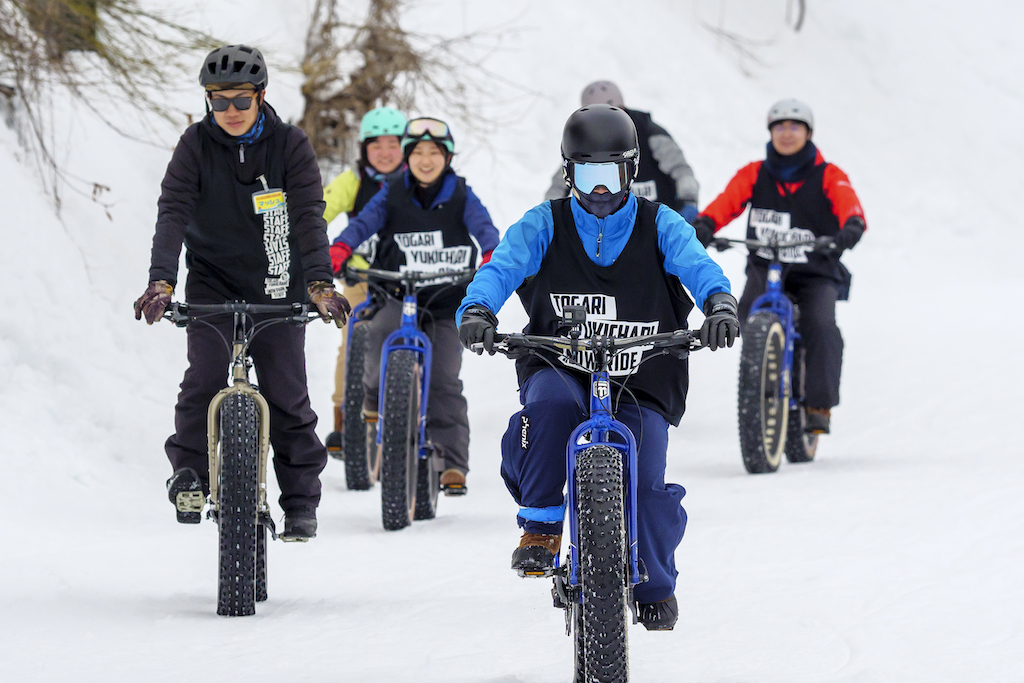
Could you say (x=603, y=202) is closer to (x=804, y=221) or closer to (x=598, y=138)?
(x=598, y=138)

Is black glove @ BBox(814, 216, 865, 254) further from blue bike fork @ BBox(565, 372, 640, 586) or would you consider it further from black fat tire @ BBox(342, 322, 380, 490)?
blue bike fork @ BBox(565, 372, 640, 586)

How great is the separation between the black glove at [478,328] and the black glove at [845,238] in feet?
15.8

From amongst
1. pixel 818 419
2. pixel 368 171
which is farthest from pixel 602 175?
pixel 368 171

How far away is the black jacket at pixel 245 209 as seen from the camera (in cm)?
541

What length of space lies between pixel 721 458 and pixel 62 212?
5.23 m

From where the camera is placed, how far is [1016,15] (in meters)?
26.9

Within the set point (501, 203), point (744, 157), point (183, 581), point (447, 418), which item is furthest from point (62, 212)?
point (744, 157)

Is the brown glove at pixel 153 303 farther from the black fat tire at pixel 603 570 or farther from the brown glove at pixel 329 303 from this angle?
the black fat tire at pixel 603 570

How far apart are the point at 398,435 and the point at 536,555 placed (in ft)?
9.97

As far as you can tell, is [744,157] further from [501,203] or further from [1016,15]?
[1016,15]

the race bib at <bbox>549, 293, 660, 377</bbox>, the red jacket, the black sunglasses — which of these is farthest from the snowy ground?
the black sunglasses

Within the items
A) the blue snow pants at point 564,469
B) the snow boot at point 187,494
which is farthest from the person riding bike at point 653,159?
the blue snow pants at point 564,469

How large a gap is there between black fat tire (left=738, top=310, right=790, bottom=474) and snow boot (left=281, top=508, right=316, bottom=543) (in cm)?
346

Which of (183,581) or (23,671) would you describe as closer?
(23,671)
